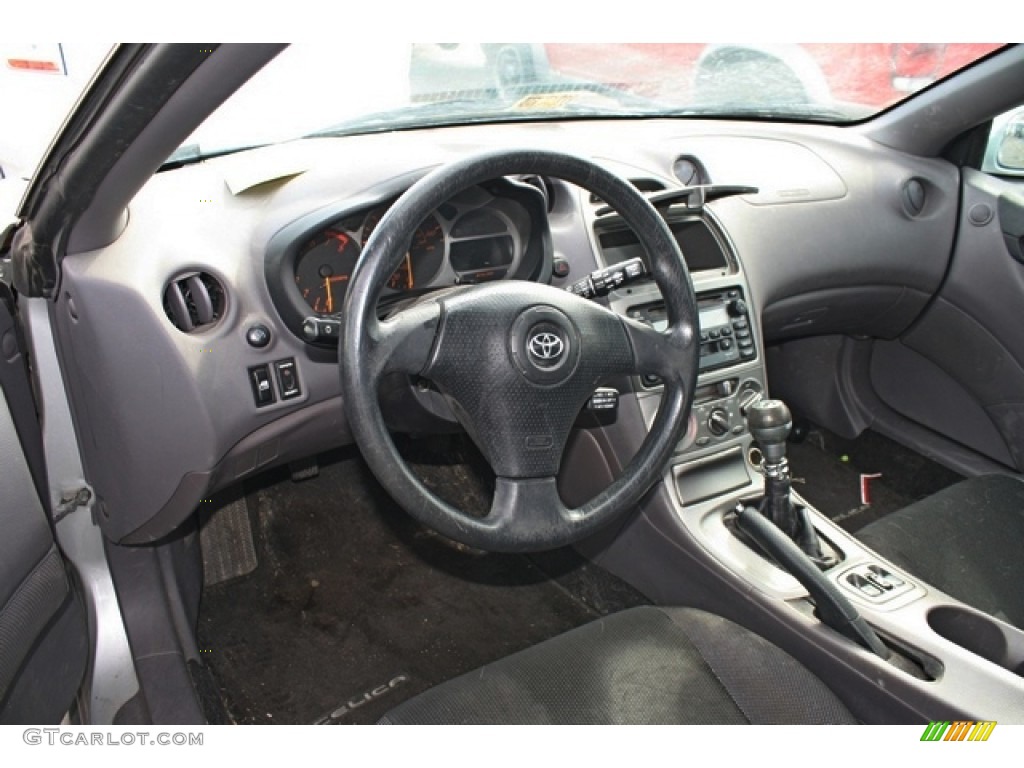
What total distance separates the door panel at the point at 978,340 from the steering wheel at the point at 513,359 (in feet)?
4.57

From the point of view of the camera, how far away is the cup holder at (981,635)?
1.59 m

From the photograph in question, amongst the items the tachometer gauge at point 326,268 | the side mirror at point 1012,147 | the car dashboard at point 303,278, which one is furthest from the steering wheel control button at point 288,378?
the side mirror at point 1012,147

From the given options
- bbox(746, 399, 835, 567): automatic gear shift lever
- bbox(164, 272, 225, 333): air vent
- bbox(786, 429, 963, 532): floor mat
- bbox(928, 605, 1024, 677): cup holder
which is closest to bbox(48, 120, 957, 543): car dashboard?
bbox(164, 272, 225, 333): air vent

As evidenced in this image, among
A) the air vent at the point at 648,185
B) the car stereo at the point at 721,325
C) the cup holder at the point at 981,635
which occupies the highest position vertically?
the air vent at the point at 648,185

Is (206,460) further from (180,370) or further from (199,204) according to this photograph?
(199,204)

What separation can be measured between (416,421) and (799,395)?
Result: 5.62 feet

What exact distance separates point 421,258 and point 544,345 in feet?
1.68

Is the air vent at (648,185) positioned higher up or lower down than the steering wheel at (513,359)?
higher up

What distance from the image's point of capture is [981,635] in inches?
64.7

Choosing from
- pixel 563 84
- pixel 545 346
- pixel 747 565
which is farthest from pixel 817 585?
pixel 563 84

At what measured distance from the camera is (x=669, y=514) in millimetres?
1879

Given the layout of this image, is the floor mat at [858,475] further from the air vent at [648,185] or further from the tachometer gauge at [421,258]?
the tachometer gauge at [421,258]

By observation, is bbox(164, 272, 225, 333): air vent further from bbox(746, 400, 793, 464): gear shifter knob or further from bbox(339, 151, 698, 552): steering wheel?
bbox(746, 400, 793, 464): gear shifter knob

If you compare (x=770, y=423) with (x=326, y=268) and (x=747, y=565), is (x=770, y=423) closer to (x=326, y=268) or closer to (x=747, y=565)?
(x=747, y=565)
